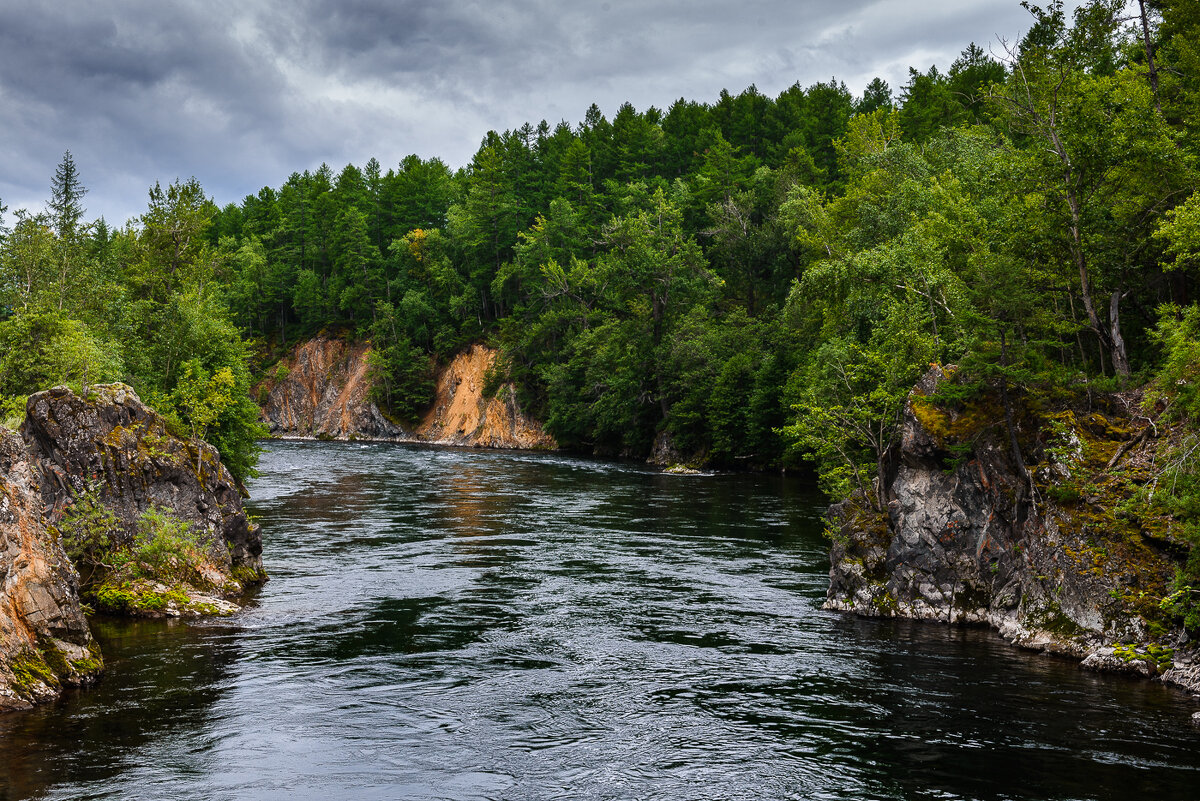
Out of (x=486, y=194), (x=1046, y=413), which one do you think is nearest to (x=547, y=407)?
(x=486, y=194)

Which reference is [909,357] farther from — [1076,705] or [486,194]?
[486,194]

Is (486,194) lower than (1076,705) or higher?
higher

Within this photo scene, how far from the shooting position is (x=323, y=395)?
108375 millimetres

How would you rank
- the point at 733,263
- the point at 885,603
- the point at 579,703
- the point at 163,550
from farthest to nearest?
the point at 733,263
the point at 885,603
the point at 163,550
the point at 579,703

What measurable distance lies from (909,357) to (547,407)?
62723mm

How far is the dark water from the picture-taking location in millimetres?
12375

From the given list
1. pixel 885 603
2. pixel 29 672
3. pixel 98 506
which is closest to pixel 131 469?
pixel 98 506

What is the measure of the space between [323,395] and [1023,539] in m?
100

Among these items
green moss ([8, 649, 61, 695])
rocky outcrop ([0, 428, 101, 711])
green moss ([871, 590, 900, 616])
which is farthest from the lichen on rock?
green moss ([871, 590, 900, 616])

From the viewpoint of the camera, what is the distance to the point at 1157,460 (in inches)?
709

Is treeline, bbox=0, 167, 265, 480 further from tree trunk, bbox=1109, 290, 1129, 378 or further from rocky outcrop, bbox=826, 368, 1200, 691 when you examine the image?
tree trunk, bbox=1109, 290, 1129, 378

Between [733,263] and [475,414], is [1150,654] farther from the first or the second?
[475,414]

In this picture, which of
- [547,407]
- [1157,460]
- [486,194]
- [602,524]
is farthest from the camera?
[486,194]

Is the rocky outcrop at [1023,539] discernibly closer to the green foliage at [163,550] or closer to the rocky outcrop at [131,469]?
the rocky outcrop at [131,469]
